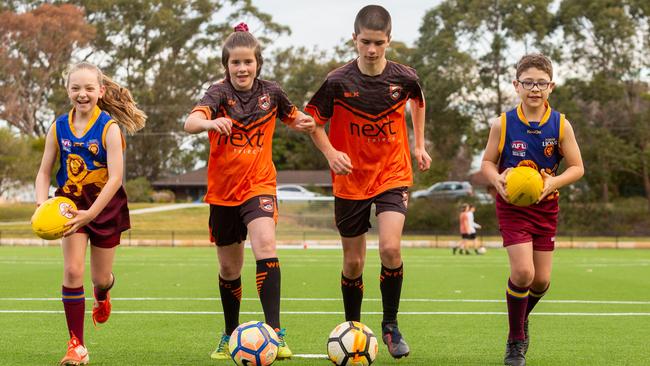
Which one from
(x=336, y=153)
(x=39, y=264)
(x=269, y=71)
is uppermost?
(x=269, y=71)

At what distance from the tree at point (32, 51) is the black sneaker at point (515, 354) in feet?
184

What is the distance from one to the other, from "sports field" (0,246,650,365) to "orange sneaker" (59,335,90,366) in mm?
190

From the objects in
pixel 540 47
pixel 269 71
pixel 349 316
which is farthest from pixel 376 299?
pixel 269 71

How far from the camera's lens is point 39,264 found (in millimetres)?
22203

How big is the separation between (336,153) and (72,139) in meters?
1.95

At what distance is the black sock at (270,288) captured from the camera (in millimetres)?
6859

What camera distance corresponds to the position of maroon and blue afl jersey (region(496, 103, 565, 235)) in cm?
707

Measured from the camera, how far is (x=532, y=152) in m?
7.12

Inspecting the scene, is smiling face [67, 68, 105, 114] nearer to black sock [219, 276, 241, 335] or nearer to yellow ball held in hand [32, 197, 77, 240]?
yellow ball held in hand [32, 197, 77, 240]

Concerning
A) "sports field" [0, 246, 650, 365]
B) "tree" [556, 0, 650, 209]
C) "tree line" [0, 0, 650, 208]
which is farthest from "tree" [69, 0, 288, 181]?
"sports field" [0, 246, 650, 365]

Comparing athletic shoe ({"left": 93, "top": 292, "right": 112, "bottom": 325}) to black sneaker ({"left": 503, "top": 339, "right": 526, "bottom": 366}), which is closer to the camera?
black sneaker ({"left": 503, "top": 339, "right": 526, "bottom": 366})

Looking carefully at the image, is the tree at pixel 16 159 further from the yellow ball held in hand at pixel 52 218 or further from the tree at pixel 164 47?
the yellow ball held in hand at pixel 52 218

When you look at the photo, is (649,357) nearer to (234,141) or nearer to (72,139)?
(234,141)

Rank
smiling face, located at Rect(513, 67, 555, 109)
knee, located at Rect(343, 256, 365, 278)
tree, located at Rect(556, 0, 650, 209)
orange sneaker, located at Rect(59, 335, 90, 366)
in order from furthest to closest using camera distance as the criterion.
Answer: tree, located at Rect(556, 0, 650, 209) → knee, located at Rect(343, 256, 365, 278) → smiling face, located at Rect(513, 67, 555, 109) → orange sneaker, located at Rect(59, 335, 90, 366)
